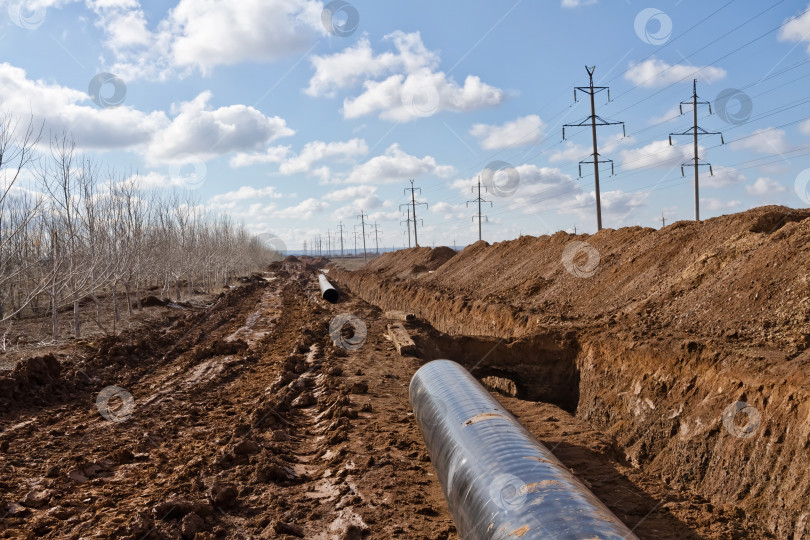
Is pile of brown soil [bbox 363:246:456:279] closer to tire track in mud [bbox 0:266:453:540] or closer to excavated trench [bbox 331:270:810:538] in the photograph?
excavated trench [bbox 331:270:810:538]

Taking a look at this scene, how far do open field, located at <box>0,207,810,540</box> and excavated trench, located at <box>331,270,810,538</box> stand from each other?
0.03 m

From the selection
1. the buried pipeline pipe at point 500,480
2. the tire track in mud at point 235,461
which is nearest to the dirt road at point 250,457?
the tire track in mud at point 235,461

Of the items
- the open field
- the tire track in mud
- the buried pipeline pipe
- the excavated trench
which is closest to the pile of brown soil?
the open field

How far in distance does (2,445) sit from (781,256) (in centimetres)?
1228

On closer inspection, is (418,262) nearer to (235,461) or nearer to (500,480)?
(235,461)

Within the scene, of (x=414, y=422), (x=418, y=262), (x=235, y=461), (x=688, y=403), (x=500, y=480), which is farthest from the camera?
(x=418, y=262)

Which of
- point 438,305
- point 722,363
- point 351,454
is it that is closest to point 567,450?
point 722,363

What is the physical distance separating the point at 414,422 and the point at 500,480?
3784 millimetres

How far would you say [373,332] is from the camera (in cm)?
1540

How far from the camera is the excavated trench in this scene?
523cm

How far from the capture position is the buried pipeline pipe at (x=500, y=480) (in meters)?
3.30

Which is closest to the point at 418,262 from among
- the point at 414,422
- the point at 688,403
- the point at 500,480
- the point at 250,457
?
the point at 414,422

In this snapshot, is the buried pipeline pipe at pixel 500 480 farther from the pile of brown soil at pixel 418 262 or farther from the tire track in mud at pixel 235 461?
the pile of brown soil at pixel 418 262

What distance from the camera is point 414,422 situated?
758cm
